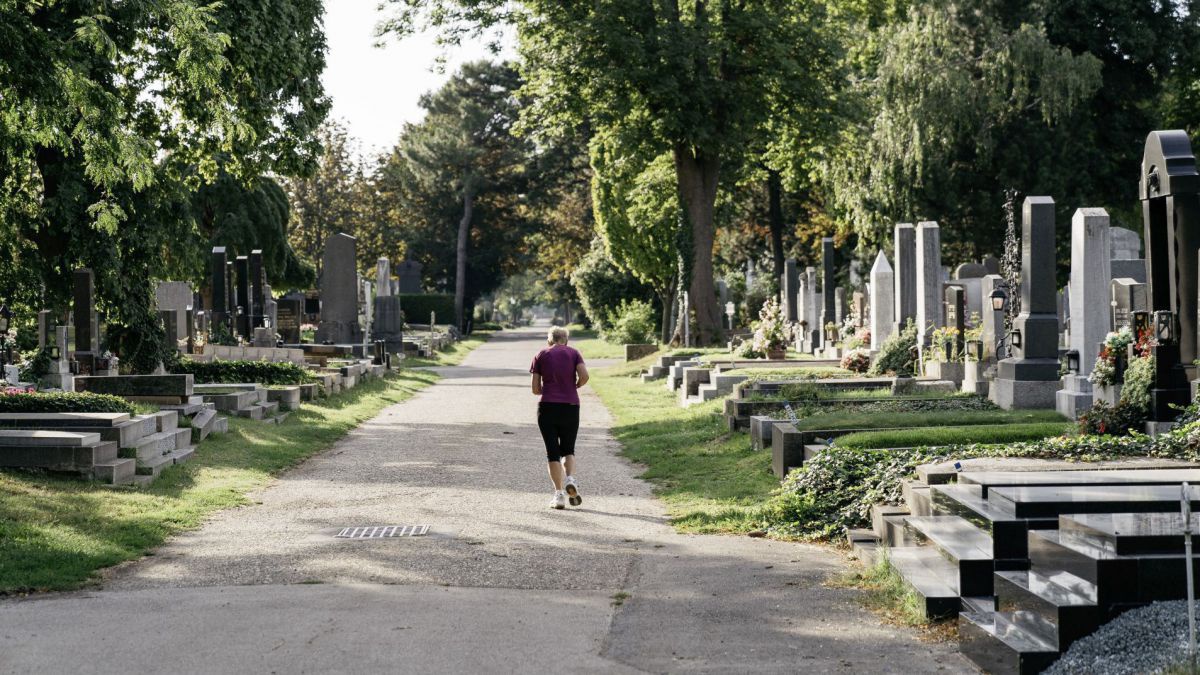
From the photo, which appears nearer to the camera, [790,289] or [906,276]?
[906,276]

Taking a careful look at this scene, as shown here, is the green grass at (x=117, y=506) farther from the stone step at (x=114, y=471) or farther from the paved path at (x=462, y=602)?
the paved path at (x=462, y=602)

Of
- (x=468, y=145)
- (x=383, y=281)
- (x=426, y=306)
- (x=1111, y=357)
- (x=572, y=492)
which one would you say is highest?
(x=468, y=145)

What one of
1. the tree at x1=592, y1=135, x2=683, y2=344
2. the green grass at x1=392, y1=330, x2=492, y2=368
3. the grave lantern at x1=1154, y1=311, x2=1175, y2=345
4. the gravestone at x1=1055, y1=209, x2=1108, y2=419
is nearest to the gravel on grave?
the grave lantern at x1=1154, y1=311, x2=1175, y2=345

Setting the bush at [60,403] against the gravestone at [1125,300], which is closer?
the bush at [60,403]

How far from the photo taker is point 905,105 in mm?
36531

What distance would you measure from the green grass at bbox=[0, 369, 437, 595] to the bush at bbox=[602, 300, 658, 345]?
30770mm

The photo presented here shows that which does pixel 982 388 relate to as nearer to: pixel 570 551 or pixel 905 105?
pixel 570 551

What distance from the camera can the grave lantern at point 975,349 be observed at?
17969 mm

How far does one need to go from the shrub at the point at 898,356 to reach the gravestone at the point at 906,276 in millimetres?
1501

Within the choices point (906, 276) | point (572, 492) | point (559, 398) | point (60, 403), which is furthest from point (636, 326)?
point (572, 492)

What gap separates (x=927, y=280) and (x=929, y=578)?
45.6 feet

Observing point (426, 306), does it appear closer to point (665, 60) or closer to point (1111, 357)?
point (665, 60)

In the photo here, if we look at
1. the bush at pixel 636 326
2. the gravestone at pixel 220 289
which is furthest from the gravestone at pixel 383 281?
the gravestone at pixel 220 289

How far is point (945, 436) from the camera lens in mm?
11039
